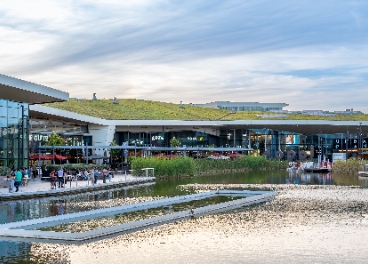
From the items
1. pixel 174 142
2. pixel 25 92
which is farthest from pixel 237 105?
pixel 25 92

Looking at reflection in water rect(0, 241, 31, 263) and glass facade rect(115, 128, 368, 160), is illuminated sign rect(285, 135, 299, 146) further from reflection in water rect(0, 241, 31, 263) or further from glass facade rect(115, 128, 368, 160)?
reflection in water rect(0, 241, 31, 263)

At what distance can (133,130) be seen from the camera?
233ft

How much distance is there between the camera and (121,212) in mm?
19953

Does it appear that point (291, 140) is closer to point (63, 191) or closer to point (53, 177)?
point (53, 177)

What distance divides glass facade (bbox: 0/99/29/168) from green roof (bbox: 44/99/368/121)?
26.7m

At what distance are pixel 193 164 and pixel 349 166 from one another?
17.0m

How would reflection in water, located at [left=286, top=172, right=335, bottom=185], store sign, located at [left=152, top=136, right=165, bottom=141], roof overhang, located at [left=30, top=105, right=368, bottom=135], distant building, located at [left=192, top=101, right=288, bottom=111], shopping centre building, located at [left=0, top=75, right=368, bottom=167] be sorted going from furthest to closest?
distant building, located at [left=192, top=101, right=288, bottom=111], store sign, located at [left=152, top=136, right=165, bottom=141], roof overhang, located at [left=30, top=105, right=368, bottom=135], reflection in water, located at [left=286, top=172, right=335, bottom=185], shopping centre building, located at [left=0, top=75, right=368, bottom=167]

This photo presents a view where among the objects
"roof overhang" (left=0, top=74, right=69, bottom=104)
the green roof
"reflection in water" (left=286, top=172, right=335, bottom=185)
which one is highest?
the green roof

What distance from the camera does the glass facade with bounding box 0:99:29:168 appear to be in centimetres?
3500

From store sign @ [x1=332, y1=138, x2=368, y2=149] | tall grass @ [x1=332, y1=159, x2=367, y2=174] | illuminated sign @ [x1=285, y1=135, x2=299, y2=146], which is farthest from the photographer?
store sign @ [x1=332, y1=138, x2=368, y2=149]

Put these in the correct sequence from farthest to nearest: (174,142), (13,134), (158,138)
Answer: (158,138)
(174,142)
(13,134)

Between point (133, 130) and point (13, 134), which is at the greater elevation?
point (133, 130)

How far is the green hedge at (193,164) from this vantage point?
4356 cm

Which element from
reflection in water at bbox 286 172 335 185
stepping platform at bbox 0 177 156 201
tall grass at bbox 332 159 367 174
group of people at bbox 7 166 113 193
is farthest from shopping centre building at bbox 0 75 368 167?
reflection in water at bbox 286 172 335 185
